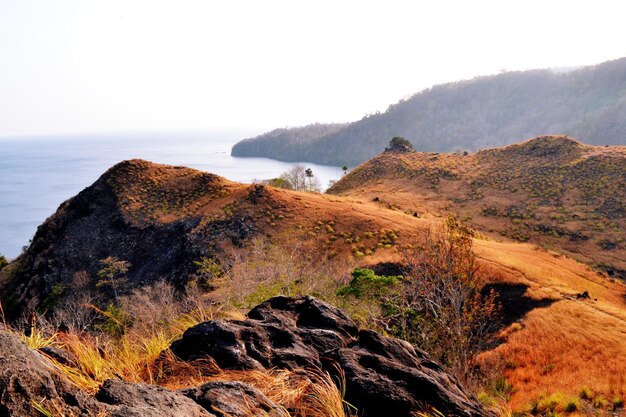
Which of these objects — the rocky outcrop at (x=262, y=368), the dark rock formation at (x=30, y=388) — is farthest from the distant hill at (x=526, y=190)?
the dark rock formation at (x=30, y=388)

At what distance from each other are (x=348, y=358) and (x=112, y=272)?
37.4 meters

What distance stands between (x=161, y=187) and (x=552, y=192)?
55955 millimetres

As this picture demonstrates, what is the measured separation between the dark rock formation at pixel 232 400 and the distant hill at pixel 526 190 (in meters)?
48.2

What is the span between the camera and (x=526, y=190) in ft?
214

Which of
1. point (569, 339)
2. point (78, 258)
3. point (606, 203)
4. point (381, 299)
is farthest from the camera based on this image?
point (606, 203)

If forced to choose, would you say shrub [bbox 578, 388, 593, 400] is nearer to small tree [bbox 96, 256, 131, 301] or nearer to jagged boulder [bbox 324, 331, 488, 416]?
jagged boulder [bbox 324, 331, 488, 416]

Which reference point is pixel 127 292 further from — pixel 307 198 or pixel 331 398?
pixel 331 398

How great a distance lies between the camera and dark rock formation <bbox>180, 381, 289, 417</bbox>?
3.84 m

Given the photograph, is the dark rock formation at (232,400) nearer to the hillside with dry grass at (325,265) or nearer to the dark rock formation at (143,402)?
the dark rock formation at (143,402)

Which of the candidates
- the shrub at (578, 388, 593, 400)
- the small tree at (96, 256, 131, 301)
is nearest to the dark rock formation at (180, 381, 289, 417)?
the shrub at (578, 388, 593, 400)

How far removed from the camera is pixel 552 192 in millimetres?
62719

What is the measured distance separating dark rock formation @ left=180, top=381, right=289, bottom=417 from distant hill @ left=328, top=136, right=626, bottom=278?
48.2 metres

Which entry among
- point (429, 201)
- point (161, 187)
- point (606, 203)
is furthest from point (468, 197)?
point (161, 187)

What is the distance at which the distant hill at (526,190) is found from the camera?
50.4 meters
